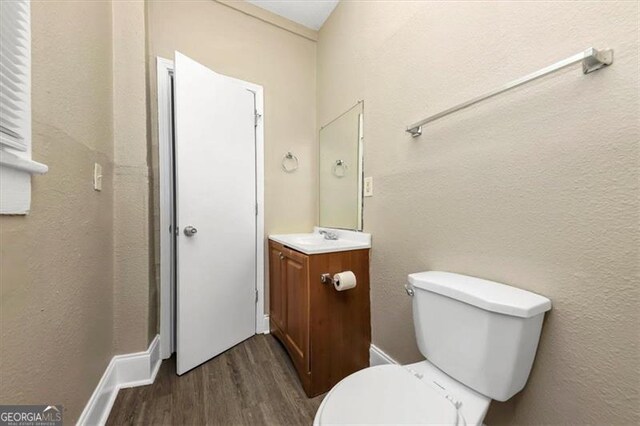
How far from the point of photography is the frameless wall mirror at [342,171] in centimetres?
172

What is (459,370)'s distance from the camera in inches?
34.5

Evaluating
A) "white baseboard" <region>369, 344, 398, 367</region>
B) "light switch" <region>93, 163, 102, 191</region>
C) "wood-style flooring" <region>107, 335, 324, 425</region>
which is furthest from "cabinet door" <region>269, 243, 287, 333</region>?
"light switch" <region>93, 163, 102, 191</region>

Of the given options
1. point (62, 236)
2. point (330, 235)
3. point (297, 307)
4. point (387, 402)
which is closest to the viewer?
point (387, 402)

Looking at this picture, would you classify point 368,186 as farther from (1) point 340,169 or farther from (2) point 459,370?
(2) point 459,370

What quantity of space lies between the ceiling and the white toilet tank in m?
2.17

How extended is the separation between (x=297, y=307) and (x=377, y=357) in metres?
0.57

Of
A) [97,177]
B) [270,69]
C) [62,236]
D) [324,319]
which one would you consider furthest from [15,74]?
[270,69]

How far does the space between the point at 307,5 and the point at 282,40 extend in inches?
12.6

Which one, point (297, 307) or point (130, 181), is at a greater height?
point (130, 181)

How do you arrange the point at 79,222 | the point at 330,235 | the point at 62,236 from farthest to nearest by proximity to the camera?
1. the point at 330,235
2. the point at 79,222
3. the point at 62,236

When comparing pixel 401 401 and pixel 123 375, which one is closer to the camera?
pixel 401 401

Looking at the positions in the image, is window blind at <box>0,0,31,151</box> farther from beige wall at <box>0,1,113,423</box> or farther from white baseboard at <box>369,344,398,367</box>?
white baseboard at <box>369,344,398,367</box>

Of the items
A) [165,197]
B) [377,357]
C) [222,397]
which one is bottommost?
[222,397]

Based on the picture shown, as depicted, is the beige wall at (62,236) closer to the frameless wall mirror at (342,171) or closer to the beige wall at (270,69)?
the beige wall at (270,69)
